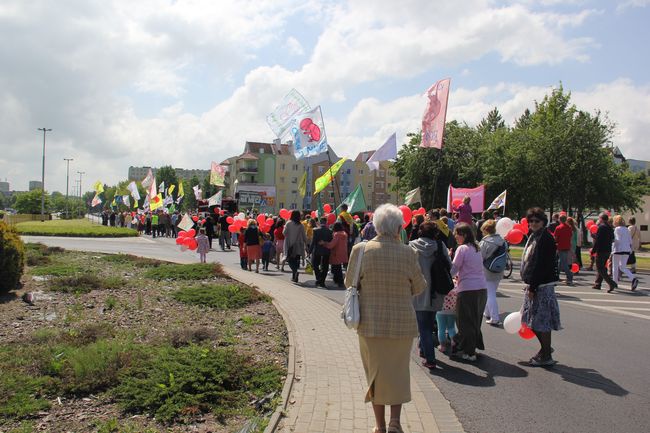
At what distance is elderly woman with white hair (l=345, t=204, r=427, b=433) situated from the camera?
4277 mm

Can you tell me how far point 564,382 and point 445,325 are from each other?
5.42 ft

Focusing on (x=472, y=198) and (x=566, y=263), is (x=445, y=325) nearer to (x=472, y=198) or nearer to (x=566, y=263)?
(x=566, y=263)

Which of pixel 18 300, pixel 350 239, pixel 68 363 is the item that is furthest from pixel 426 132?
pixel 68 363

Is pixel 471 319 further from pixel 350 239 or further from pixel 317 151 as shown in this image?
pixel 317 151

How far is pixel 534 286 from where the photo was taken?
661 centimetres

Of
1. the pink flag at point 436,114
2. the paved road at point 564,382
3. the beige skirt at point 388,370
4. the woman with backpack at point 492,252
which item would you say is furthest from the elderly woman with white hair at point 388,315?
the pink flag at point 436,114

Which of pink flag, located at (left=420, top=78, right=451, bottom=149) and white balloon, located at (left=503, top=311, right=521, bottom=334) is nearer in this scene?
white balloon, located at (left=503, top=311, right=521, bottom=334)

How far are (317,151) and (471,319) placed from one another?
46.4 ft

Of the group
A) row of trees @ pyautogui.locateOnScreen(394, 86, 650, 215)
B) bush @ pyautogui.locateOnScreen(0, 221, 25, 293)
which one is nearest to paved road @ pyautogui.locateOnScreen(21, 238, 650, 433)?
bush @ pyautogui.locateOnScreen(0, 221, 25, 293)

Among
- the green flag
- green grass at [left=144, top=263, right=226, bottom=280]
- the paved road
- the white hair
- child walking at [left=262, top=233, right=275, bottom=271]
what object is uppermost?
the green flag

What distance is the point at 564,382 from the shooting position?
6.05 meters

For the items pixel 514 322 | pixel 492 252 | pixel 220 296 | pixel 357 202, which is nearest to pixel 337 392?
pixel 514 322

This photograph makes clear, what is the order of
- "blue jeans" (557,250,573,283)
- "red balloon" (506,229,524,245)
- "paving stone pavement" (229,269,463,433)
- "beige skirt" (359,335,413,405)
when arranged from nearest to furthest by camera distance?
"beige skirt" (359,335,413,405) → "paving stone pavement" (229,269,463,433) → "red balloon" (506,229,524,245) → "blue jeans" (557,250,573,283)

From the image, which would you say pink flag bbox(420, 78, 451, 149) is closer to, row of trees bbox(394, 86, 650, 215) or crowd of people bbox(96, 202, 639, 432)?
crowd of people bbox(96, 202, 639, 432)
